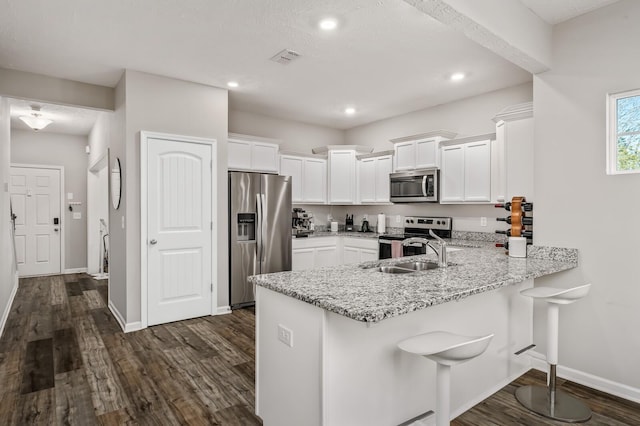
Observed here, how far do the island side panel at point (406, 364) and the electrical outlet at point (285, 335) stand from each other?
0.27 meters

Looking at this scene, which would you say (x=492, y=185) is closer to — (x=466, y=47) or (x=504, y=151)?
(x=504, y=151)

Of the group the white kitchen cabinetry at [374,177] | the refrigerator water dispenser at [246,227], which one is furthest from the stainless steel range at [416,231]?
the refrigerator water dispenser at [246,227]

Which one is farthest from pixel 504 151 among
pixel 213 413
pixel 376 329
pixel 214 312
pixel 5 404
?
pixel 5 404

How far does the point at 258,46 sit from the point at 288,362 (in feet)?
8.66

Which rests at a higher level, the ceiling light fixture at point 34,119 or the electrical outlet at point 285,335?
the ceiling light fixture at point 34,119

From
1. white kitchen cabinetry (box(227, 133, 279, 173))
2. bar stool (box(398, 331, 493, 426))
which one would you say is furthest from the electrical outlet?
white kitchen cabinetry (box(227, 133, 279, 173))

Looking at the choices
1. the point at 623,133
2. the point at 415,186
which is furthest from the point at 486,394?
the point at 415,186

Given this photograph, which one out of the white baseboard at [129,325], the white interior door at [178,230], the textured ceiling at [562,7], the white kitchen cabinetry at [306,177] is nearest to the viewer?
the textured ceiling at [562,7]

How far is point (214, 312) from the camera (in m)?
4.24

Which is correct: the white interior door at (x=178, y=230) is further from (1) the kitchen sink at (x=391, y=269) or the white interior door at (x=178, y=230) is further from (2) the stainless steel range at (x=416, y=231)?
(1) the kitchen sink at (x=391, y=269)

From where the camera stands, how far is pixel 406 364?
1.95 metres

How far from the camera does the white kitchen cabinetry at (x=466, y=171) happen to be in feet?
13.7

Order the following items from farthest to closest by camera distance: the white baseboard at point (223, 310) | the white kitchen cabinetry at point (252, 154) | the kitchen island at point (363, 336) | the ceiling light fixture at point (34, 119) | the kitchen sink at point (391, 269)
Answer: the ceiling light fixture at point (34, 119) < the white kitchen cabinetry at point (252, 154) < the white baseboard at point (223, 310) < the kitchen sink at point (391, 269) < the kitchen island at point (363, 336)

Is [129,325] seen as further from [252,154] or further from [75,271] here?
[75,271]
